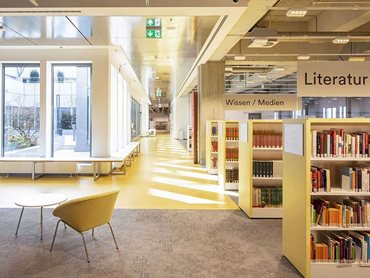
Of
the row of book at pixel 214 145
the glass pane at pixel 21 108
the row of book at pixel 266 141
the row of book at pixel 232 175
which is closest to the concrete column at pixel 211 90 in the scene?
the row of book at pixel 214 145

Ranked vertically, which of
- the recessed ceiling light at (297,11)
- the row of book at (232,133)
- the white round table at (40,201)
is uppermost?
the recessed ceiling light at (297,11)

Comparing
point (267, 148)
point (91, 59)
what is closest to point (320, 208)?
point (267, 148)

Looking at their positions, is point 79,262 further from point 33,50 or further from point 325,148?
point 33,50

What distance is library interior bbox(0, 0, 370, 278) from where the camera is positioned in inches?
134

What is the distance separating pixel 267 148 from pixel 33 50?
7.19 meters

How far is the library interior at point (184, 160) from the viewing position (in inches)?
134

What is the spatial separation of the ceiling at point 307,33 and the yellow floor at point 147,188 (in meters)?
3.41

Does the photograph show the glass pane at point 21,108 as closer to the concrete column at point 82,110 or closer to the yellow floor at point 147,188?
the concrete column at point 82,110

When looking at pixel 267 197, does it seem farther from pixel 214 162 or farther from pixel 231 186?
pixel 214 162

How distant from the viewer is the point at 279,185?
5680 millimetres

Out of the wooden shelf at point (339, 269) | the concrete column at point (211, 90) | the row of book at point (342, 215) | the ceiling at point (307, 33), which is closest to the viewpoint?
the wooden shelf at point (339, 269)

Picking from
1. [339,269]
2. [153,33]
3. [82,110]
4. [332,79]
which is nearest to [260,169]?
[332,79]

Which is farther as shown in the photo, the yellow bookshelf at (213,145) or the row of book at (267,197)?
the yellow bookshelf at (213,145)

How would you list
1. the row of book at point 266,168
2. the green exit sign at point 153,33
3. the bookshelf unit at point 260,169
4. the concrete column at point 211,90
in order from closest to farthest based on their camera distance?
the bookshelf unit at point 260,169, the row of book at point 266,168, the green exit sign at point 153,33, the concrete column at point 211,90
